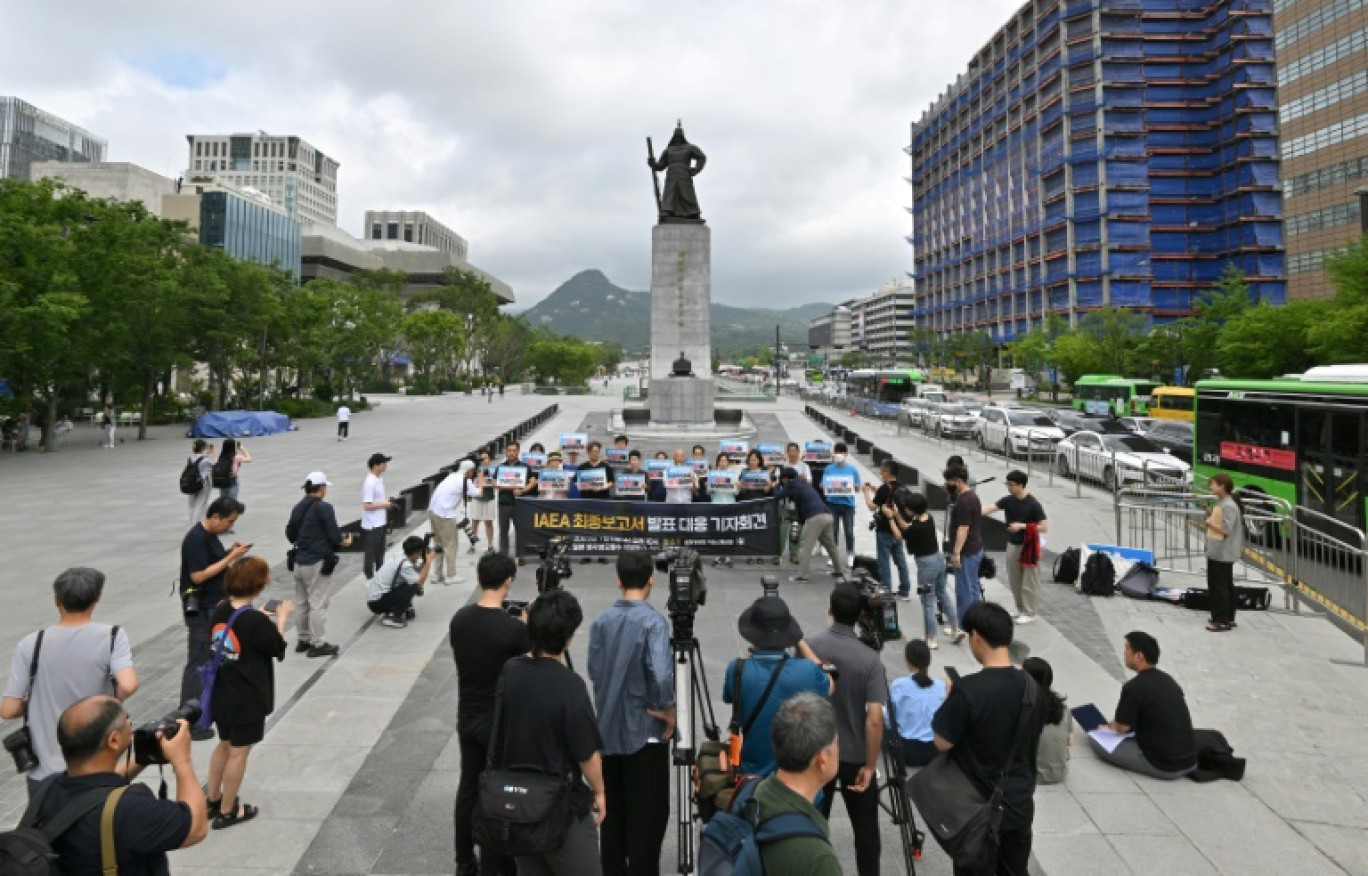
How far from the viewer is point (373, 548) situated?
9945mm

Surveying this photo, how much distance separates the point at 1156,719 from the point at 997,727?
116 inches

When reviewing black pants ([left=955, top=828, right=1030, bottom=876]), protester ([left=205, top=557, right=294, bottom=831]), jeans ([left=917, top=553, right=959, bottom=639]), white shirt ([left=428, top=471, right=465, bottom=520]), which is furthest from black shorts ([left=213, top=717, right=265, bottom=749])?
jeans ([left=917, top=553, right=959, bottom=639])

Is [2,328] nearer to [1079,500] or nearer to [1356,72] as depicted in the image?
[1079,500]

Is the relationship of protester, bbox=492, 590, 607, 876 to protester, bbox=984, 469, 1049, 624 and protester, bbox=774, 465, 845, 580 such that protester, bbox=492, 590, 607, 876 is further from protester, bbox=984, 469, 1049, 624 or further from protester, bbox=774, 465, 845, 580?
protester, bbox=774, 465, 845, 580

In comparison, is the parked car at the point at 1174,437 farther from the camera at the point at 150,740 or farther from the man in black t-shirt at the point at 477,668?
the camera at the point at 150,740

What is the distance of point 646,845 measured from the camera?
4.06 m

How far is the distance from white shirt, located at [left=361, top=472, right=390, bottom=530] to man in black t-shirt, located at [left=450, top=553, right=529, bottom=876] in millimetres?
5676

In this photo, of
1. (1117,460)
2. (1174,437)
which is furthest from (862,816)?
(1174,437)

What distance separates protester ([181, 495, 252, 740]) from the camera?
6012 millimetres

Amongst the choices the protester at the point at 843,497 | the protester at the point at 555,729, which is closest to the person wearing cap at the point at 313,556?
the protester at the point at 555,729

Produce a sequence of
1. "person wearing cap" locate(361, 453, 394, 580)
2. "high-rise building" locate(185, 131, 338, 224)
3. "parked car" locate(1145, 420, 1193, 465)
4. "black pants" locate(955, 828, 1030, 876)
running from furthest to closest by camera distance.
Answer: "high-rise building" locate(185, 131, 338, 224) → "parked car" locate(1145, 420, 1193, 465) → "person wearing cap" locate(361, 453, 394, 580) → "black pants" locate(955, 828, 1030, 876)

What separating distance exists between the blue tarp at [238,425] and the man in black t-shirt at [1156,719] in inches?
1383

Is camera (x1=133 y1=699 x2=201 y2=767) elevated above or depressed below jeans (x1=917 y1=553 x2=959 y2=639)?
above

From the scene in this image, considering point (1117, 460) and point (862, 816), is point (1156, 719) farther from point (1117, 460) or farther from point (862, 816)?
point (1117, 460)
